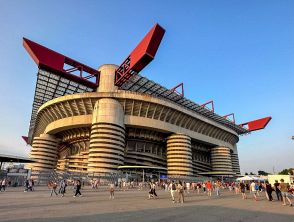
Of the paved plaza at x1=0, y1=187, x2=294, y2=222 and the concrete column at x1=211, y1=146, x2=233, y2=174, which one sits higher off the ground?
the concrete column at x1=211, y1=146, x2=233, y2=174

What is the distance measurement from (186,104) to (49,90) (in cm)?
3580

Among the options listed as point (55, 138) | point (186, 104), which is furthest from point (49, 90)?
point (186, 104)

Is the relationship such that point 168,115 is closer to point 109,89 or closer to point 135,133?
point 135,133

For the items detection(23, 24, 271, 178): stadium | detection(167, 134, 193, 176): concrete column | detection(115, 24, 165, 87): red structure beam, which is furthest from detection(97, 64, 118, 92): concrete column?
detection(167, 134, 193, 176): concrete column

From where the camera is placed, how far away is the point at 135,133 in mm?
55750

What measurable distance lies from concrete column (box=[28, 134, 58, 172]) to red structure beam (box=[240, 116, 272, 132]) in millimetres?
67426

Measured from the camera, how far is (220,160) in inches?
2832

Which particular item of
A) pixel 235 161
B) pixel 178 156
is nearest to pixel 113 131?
pixel 178 156

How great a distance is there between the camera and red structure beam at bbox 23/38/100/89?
41.2 metres

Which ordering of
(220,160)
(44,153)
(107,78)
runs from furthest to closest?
(220,160)
(44,153)
(107,78)

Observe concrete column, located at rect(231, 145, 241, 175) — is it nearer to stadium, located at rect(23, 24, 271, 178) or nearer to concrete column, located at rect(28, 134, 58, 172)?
stadium, located at rect(23, 24, 271, 178)

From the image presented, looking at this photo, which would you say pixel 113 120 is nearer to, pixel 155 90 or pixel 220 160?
pixel 155 90

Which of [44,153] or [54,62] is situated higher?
[54,62]

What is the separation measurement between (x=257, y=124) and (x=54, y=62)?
72.6m
